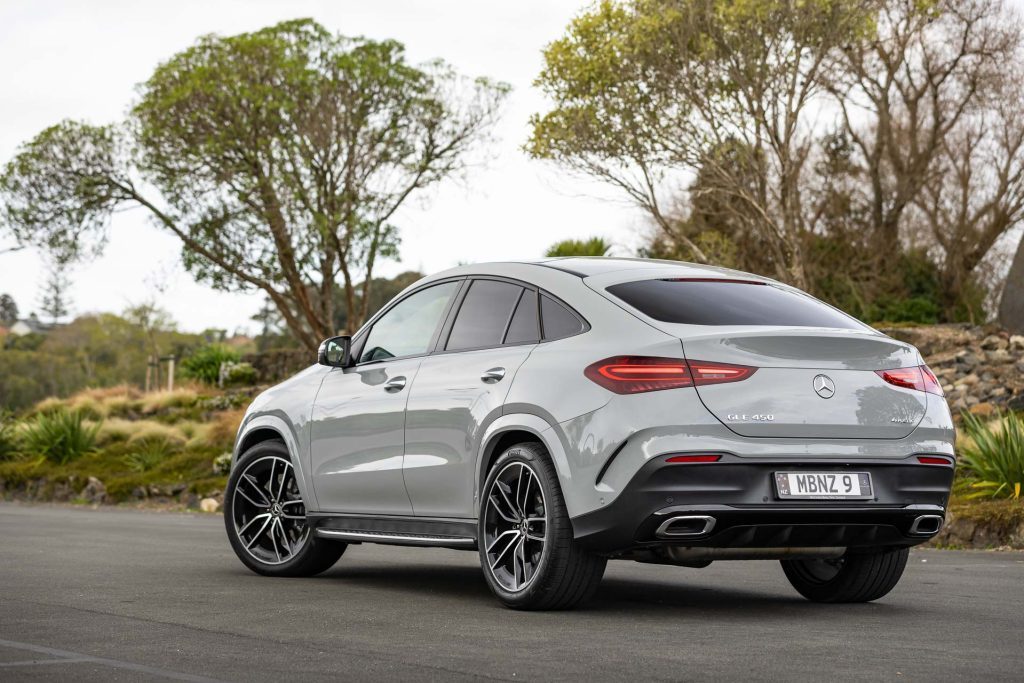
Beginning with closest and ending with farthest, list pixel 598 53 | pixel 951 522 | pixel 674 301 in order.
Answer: pixel 674 301
pixel 951 522
pixel 598 53

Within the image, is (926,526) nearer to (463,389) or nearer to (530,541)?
(530,541)

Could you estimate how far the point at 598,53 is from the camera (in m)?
26.2

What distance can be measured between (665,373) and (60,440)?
20.9 meters

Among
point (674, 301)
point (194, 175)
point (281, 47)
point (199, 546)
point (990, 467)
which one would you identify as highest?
point (281, 47)

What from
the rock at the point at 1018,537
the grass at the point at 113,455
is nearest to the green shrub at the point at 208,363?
the grass at the point at 113,455

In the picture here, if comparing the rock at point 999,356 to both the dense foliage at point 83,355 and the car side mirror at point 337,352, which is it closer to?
the car side mirror at point 337,352

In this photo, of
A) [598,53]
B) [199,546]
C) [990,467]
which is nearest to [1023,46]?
[598,53]

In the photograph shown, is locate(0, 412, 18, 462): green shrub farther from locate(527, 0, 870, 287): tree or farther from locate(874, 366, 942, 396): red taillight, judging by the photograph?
locate(874, 366, 942, 396): red taillight

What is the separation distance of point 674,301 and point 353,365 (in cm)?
245

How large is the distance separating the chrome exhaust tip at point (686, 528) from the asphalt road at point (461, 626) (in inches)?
17.2

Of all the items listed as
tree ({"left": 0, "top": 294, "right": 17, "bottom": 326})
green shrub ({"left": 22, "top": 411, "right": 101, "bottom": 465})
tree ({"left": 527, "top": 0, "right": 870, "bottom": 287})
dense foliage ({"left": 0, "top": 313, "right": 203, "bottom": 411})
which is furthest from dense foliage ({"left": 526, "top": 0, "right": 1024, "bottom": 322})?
tree ({"left": 0, "top": 294, "right": 17, "bottom": 326})

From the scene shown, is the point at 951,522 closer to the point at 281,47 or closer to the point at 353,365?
the point at 353,365

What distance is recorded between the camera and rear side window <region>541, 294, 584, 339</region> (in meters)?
6.81

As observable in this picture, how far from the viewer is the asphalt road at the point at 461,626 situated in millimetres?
5125
